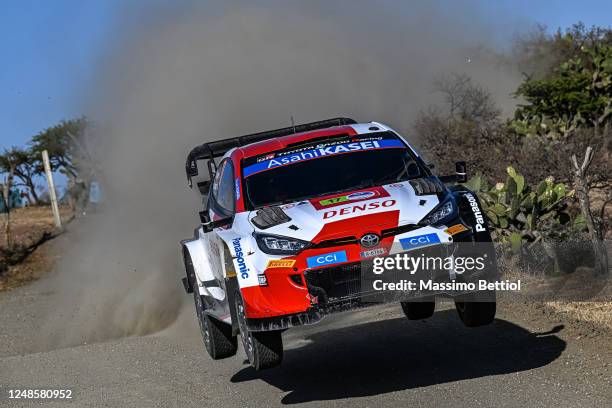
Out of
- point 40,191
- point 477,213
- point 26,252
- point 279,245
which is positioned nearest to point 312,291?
point 279,245

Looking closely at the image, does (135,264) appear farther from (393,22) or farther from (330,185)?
(393,22)

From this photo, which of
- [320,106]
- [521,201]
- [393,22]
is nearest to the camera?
[521,201]

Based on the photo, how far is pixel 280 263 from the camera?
24.5 feet

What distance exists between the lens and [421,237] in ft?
24.6

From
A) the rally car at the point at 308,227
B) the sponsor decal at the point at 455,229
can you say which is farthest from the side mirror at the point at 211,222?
the sponsor decal at the point at 455,229

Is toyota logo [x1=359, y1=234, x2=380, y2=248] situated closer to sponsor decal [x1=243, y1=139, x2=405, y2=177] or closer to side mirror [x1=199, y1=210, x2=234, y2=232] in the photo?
side mirror [x1=199, y1=210, x2=234, y2=232]

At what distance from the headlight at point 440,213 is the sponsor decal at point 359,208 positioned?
0.94ft

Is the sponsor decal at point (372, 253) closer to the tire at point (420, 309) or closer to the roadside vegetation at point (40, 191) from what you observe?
the tire at point (420, 309)

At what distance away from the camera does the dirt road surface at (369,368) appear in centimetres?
783

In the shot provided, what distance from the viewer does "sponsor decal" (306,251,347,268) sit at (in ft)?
24.3

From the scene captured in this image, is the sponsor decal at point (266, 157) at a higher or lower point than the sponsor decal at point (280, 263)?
higher

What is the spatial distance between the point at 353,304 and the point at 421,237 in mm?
697

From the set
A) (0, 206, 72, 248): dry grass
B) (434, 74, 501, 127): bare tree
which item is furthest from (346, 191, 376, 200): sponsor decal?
(0, 206, 72, 248): dry grass

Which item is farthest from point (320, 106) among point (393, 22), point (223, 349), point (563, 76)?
point (223, 349)
